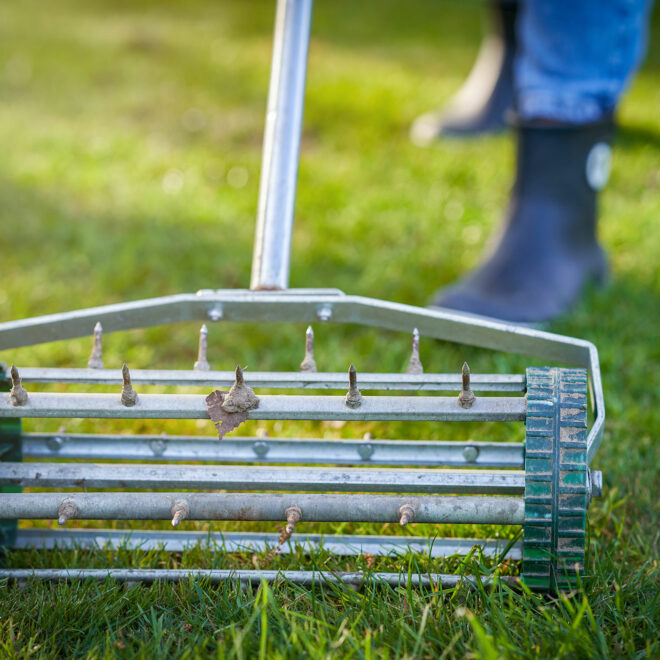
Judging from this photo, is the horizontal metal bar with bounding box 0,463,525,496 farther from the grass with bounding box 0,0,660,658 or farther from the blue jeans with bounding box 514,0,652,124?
the blue jeans with bounding box 514,0,652,124

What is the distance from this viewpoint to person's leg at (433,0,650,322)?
2371 mm

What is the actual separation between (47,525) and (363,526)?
66 centimetres

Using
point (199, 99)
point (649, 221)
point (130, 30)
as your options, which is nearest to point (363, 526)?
point (649, 221)

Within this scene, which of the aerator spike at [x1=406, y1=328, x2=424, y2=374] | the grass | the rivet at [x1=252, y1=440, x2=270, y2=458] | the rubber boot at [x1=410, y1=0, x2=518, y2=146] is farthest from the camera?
the rubber boot at [x1=410, y1=0, x2=518, y2=146]

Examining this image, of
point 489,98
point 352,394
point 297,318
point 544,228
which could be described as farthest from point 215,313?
point 489,98

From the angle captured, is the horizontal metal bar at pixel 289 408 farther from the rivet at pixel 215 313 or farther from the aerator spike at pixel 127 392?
the rivet at pixel 215 313

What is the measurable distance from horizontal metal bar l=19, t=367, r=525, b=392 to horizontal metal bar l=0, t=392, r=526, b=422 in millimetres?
34

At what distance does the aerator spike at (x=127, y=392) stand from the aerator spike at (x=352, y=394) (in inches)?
13.7

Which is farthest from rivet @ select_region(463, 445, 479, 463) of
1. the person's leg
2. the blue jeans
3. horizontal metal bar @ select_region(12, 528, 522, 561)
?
the blue jeans

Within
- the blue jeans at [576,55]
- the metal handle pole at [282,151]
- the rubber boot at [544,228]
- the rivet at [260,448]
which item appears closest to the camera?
the rivet at [260,448]

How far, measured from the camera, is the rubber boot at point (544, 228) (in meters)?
2.54

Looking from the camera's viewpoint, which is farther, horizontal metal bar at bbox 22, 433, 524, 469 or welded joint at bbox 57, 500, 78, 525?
horizontal metal bar at bbox 22, 433, 524, 469

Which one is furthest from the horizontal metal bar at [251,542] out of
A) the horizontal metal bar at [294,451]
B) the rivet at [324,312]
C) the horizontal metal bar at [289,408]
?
the rivet at [324,312]

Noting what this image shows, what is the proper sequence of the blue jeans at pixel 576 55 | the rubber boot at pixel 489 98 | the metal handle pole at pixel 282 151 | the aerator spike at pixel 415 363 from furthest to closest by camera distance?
the rubber boot at pixel 489 98 < the blue jeans at pixel 576 55 < the metal handle pole at pixel 282 151 < the aerator spike at pixel 415 363
